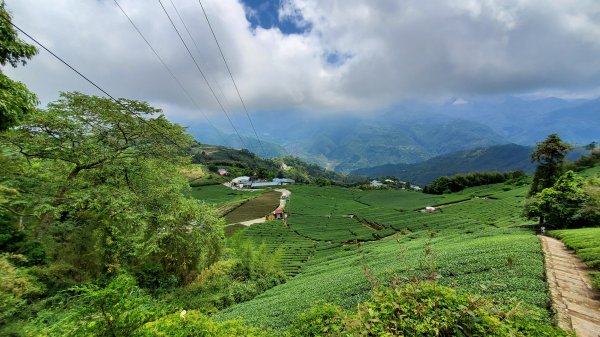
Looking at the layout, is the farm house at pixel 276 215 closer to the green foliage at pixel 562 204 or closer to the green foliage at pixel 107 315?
the green foliage at pixel 562 204

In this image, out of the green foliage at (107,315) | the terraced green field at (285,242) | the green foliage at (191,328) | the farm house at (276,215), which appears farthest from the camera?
the farm house at (276,215)

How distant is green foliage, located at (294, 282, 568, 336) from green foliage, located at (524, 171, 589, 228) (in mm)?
24882

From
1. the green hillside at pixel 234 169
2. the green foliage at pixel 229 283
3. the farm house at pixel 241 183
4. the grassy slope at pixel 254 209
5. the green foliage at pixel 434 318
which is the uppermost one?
the green hillside at pixel 234 169

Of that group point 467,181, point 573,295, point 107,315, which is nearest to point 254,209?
point 573,295

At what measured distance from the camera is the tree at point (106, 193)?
13320mm

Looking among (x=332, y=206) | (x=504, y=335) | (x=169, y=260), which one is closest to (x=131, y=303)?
(x=504, y=335)

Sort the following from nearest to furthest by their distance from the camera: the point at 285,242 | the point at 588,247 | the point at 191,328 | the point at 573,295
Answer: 1. the point at 191,328
2. the point at 573,295
3. the point at 588,247
4. the point at 285,242

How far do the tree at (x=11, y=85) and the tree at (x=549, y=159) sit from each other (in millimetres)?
54350

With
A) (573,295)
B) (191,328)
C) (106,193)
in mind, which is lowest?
(573,295)

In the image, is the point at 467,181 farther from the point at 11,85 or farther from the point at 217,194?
the point at 11,85

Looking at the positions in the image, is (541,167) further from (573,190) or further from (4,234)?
(4,234)

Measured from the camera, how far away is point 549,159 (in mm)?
38594

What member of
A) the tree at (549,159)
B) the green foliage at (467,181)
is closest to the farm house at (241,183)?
the green foliage at (467,181)

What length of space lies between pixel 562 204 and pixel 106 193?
1376 inches
